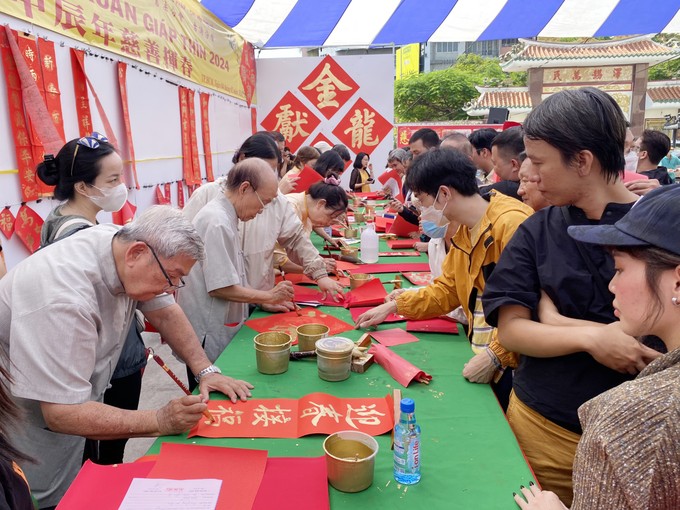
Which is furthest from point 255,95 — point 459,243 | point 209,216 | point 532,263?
point 532,263

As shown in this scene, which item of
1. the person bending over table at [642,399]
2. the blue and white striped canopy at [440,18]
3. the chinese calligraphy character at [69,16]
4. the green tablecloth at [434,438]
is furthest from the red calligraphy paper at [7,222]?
the blue and white striped canopy at [440,18]

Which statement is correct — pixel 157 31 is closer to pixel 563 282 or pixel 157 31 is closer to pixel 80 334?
pixel 80 334

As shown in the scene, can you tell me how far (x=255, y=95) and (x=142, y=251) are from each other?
7581mm

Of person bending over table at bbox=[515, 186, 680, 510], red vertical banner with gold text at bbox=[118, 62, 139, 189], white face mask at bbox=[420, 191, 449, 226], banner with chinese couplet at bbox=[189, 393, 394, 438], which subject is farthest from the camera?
red vertical banner with gold text at bbox=[118, 62, 139, 189]

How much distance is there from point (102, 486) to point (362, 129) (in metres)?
8.08

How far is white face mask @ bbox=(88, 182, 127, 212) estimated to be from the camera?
2193mm

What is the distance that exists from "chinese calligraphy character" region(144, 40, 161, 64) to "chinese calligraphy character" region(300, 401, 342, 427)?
373cm

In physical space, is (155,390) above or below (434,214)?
below

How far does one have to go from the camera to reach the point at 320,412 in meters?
1.35

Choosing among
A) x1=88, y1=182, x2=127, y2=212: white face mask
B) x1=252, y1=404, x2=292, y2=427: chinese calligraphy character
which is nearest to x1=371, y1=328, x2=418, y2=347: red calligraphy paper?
x1=252, y1=404, x2=292, y2=427: chinese calligraphy character

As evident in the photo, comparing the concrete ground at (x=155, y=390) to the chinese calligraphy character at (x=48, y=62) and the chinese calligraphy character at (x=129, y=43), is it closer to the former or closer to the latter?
the chinese calligraphy character at (x=48, y=62)

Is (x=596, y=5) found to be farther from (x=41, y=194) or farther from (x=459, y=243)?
(x=41, y=194)

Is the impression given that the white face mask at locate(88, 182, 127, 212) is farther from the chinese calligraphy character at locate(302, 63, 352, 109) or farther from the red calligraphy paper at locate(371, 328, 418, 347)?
the chinese calligraphy character at locate(302, 63, 352, 109)

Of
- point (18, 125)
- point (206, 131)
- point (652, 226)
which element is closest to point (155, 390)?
point (18, 125)
